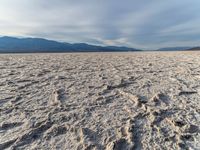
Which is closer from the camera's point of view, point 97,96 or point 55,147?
point 55,147

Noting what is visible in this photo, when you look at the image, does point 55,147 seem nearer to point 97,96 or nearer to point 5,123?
point 5,123

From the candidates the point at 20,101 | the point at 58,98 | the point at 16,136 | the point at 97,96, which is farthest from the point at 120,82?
the point at 16,136

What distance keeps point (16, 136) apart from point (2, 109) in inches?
57.5

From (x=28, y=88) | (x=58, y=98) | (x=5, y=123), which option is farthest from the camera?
(x=28, y=88)

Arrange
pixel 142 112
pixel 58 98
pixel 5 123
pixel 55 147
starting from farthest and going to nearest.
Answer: pixel 58 98
pixel 142 112
pixel 5 123
pixel 55 147

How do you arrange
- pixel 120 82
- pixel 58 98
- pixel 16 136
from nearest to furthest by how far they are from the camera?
pixel 16 136, pixel 58 98, pixel 120 82

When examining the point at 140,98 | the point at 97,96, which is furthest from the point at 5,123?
the point at 140,98

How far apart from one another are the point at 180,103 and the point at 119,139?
2.39 m

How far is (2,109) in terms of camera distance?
5043 millimetres

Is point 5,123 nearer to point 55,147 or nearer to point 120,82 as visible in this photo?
point 55,147

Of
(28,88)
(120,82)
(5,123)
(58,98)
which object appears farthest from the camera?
(120,82)

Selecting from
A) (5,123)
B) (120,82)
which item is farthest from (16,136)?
(120,82)

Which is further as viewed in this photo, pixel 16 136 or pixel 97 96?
pixel 97 96

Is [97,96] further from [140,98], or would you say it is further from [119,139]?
[119,139]
